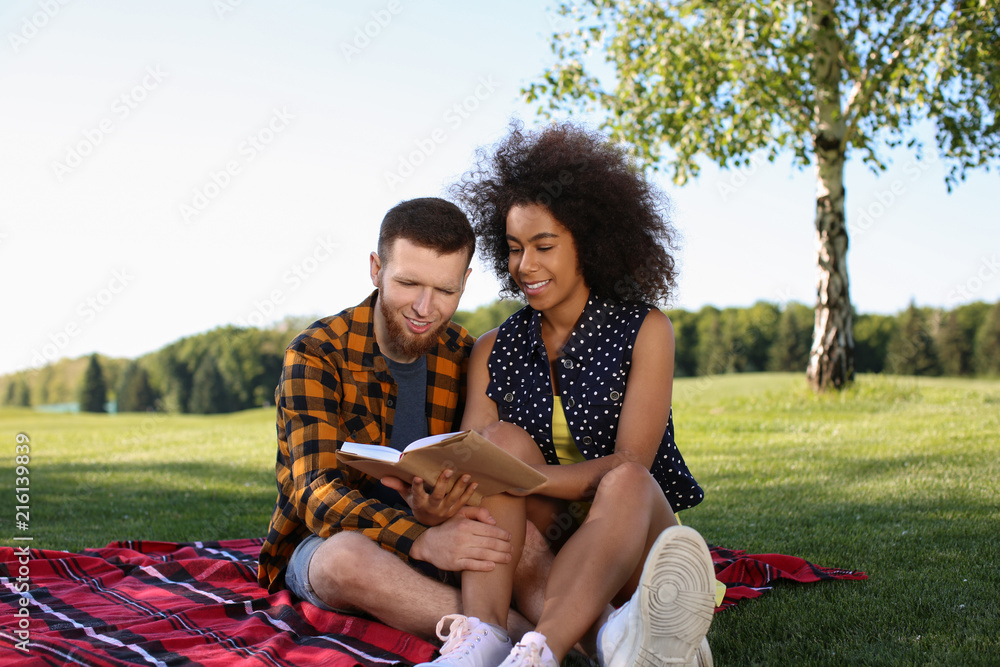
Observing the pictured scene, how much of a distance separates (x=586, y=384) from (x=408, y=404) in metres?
0.73

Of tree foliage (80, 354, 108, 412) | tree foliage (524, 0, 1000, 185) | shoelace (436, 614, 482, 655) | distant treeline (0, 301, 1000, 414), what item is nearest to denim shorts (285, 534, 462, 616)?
shoelace (436, 614, 482, 655)

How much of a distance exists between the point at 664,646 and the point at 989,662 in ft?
3.18

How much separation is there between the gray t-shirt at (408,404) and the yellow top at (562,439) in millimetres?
552

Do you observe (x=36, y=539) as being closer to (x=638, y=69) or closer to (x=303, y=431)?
(x=303, y=431)

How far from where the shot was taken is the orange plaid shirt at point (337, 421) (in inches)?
105

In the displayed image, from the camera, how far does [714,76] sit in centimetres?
995

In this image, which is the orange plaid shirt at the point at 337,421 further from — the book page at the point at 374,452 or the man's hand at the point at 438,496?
the book page at the point at 374,452

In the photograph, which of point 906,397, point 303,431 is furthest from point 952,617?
point 906,397

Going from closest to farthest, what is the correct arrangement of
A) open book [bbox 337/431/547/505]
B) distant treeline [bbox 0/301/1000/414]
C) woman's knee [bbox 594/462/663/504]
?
open book [bbox 337/431/547/505], woman's knee [bbox 594/462/663/504], distant treeline [bbox 0/301/1000/414]

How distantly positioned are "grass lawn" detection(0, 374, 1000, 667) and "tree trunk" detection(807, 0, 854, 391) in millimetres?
427

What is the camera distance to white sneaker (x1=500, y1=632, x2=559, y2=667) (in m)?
2.04

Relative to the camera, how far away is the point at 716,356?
939 inches

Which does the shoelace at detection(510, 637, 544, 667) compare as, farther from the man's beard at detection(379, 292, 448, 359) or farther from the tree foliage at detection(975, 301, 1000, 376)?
the tree foliage at detection(975, 301, 1000, 376)

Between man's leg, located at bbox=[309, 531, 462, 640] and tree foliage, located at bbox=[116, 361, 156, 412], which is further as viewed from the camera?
tree foliage, located at bbox=[116, 361, 156, 412]
